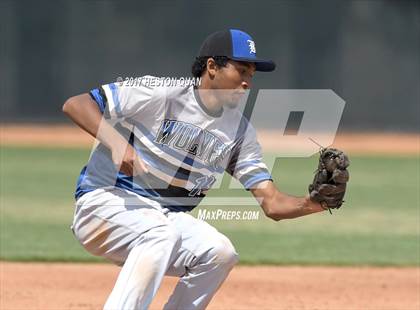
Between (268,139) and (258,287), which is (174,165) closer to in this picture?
(258,287)

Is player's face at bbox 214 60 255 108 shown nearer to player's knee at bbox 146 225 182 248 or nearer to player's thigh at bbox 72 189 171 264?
player's thigh at bbox 72 189 171 264

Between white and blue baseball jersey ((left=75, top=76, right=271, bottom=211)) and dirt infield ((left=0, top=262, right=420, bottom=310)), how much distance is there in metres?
2.15

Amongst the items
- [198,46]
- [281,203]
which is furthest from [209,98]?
[198,46]

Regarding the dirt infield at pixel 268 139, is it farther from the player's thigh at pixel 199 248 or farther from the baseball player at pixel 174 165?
the player's thigh at pixel 199 248

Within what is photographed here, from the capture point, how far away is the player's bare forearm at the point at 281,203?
5297 mm

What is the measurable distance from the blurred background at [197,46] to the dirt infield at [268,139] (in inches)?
16.7

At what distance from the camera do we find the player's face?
17.0 feet

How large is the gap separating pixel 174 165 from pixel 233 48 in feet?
2.55

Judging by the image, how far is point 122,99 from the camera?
5.05 m

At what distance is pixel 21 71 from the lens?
25.6 metres

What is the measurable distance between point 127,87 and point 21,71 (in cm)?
2116

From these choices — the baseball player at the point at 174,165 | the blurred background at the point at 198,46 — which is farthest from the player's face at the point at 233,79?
the blurred background at the point at 198,46

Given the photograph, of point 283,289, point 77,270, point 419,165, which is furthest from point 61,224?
point 419,165

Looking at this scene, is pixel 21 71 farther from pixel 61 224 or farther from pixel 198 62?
pixel 198 62
